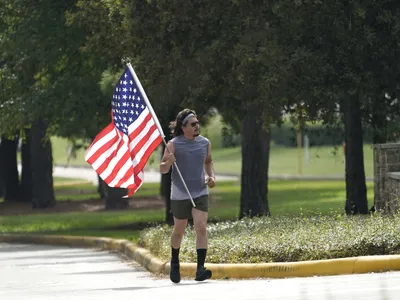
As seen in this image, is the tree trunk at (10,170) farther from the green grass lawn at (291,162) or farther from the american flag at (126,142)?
the american flag at (126,142)

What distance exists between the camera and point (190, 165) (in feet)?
48.9

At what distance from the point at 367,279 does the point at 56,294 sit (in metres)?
3.42

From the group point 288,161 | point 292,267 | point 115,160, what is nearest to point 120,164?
point 115,160

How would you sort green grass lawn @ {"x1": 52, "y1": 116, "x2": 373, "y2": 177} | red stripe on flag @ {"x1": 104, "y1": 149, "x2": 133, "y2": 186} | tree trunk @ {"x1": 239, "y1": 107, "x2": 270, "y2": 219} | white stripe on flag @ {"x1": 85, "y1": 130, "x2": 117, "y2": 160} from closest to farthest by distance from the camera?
red stripe on flag @ {"x1": 104, "y1": 149, "x2": 133, "y2": 186}
white stripe on flag @ {"x1": 85, "y1": 130, "x2": 117, "y2": 160}
tree trunk @ {"x1": 239, "y1": 107, "x2": 270, "y2": 219}
green grass lawn @ {"x1": 52, "y1": 116, "x2": 373, "y2": 177}

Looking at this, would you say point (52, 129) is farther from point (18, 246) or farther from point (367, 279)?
point (367, 279)

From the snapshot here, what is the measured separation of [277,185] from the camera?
190 feet

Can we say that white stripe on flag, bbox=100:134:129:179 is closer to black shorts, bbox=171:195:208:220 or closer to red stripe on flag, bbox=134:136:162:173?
red stripe on flag, bbox=134:136:162:173

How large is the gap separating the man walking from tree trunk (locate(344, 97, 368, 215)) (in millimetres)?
11250

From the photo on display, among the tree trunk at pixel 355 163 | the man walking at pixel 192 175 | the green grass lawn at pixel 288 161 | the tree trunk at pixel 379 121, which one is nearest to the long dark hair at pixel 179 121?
the man walking at pixel 192 175

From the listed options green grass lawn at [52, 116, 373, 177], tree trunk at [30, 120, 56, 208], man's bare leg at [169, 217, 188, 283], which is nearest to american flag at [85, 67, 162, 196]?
man's bare leg at [169, 217, 188, 283]

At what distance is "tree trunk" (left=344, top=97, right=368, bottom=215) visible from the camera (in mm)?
26062

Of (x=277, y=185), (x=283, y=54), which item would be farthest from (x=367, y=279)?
(x=277, y=185)

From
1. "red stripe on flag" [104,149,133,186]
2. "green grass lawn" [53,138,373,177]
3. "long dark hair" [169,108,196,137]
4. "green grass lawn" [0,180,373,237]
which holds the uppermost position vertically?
"long dark hair" [169,108,196,137]

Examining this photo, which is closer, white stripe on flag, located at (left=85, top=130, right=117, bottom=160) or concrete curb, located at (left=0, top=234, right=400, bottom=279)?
concrete curb, located at (left=0, top=234, right=400, bottom=279)
